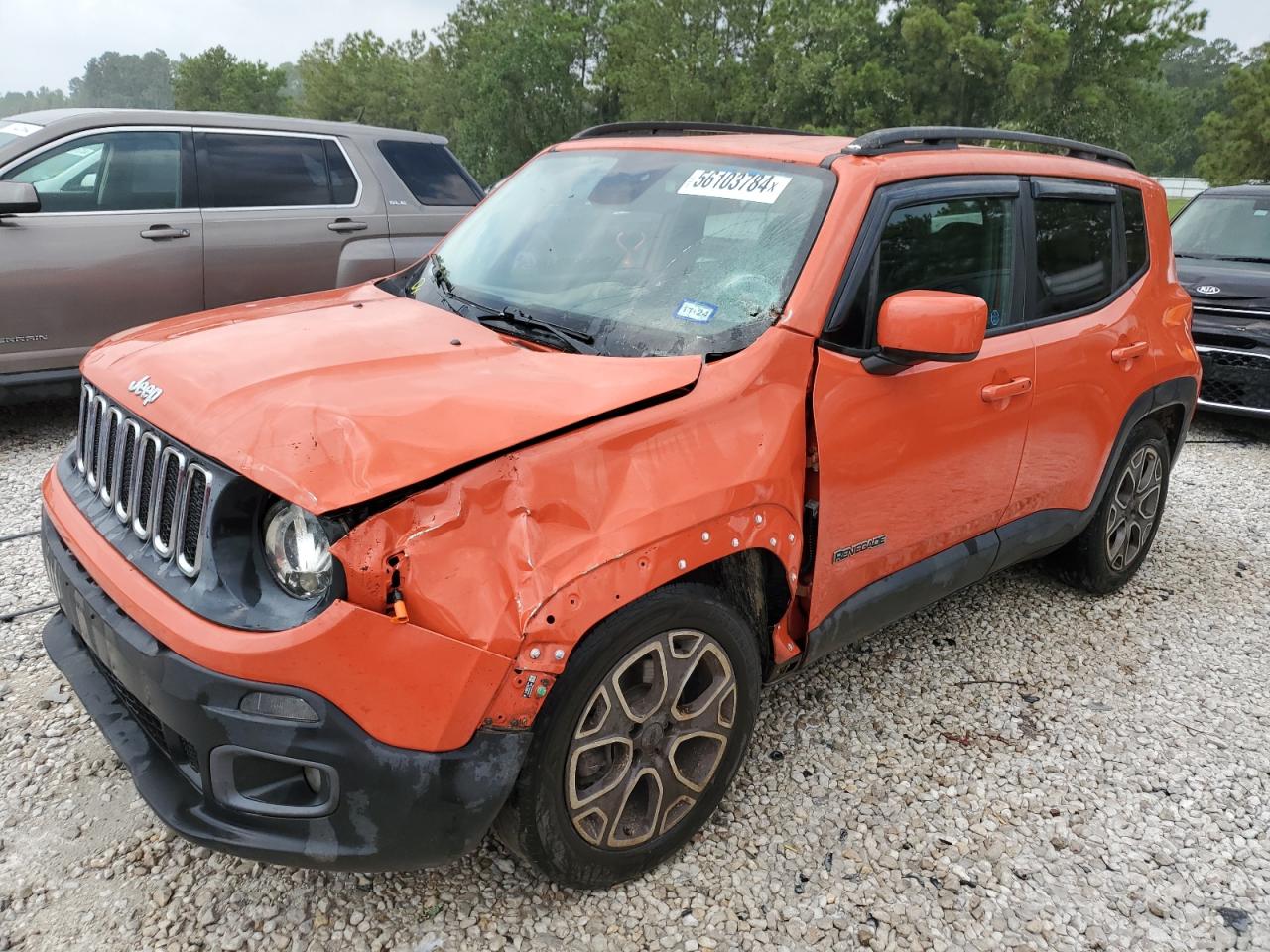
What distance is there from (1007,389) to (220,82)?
8944 cm

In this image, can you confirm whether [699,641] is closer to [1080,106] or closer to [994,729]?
[994,729]

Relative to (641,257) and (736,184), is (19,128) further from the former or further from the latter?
(736,184)

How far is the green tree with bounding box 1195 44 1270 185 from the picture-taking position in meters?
23.2

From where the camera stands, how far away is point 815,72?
41.4m

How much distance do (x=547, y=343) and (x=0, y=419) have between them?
17.0 ft

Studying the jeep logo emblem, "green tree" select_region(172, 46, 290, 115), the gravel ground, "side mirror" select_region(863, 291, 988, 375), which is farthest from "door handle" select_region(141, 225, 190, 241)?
"green tree" select_region(172, 46, 290, 115)

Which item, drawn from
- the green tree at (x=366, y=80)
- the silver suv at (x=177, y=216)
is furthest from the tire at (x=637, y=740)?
the green tree at (x=366, y=80)

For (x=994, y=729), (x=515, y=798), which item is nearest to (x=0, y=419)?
(x=515, y=798)

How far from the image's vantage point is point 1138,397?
3.89 m

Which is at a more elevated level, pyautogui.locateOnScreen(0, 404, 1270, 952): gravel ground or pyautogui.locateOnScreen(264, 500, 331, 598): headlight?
pyautogui.locateOnScreen(264, 500, 331, 598): headlight

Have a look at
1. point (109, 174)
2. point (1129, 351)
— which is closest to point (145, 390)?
point (1129, 351)

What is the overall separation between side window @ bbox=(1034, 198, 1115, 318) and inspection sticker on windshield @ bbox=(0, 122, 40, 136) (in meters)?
5.39

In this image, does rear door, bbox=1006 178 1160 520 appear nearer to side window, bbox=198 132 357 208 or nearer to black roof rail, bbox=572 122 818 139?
black roof rail, bbox=572 122 818 139

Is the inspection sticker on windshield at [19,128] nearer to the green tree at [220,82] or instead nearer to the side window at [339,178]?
the side window at [339,178]
